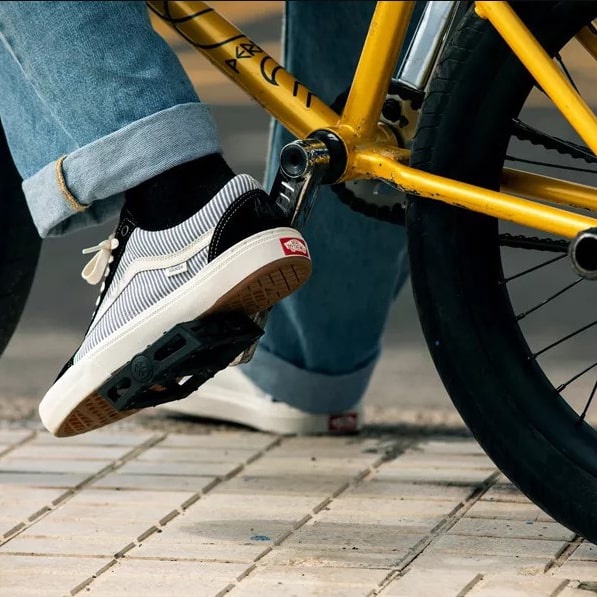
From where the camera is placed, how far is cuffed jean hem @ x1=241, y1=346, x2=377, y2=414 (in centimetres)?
265

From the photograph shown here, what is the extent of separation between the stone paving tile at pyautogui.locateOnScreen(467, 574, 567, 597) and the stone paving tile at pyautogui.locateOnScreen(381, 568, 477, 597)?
0.07 feet

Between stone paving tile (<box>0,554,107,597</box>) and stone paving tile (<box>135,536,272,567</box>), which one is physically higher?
stone paving tile (<box>135,536,272,567</box>)

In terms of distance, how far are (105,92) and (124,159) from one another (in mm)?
Result: 91

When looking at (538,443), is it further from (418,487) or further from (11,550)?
(11,550)

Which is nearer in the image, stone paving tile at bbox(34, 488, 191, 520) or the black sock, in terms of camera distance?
the black sock

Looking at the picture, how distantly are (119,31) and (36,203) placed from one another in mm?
272

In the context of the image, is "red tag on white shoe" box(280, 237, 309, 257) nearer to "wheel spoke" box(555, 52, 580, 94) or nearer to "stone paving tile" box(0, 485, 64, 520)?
"wheel spoke" box(555, 52, 580, 94)

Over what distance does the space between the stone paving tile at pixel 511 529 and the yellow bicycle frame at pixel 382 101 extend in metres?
0.48

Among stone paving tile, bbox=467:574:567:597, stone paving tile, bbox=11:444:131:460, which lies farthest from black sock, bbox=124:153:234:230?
stone paving tile, bbox=11:444:131:460

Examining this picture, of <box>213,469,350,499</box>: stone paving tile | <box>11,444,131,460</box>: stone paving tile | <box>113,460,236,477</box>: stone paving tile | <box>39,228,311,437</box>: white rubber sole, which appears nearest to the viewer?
<box>39,228,311,437</box>: white rubber sole

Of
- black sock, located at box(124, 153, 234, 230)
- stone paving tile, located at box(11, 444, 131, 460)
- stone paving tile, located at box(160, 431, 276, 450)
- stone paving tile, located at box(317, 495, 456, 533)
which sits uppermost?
black sock, located at box(124, 153, 234, 230)

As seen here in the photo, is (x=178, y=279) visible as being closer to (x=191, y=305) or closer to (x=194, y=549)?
(x=191, y=305)

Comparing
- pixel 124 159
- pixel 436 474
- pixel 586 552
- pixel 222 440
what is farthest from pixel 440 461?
pixel 124 159

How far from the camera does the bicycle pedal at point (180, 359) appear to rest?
179cm
